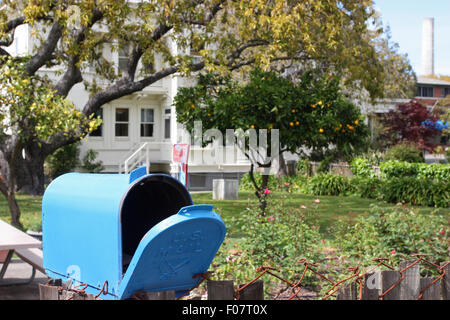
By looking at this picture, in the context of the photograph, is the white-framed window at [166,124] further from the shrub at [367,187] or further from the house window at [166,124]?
the shrub at [367,187]

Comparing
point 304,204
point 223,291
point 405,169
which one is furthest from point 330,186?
point 223,291

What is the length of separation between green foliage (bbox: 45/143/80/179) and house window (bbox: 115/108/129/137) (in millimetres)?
3749

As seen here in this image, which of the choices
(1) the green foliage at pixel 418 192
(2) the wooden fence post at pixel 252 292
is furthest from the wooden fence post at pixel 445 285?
(1) the green foliage at pixel 418 192

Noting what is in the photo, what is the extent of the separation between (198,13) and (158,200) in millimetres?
10436

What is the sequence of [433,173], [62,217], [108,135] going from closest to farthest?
[62,217], [433,173], [108,135]

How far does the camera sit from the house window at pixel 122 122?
26.9 meters

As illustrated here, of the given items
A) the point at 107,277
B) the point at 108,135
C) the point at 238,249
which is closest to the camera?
the point at 107,277

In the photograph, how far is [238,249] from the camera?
6676 millimetres

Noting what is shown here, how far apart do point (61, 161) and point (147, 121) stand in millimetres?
5697

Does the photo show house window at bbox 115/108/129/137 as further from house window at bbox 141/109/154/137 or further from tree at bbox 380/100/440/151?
tree at bbox 380/100/440/151

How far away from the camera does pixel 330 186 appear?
825 inches

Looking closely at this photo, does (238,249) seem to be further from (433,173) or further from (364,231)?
(433,173)

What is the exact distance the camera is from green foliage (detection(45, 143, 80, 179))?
907 inches
